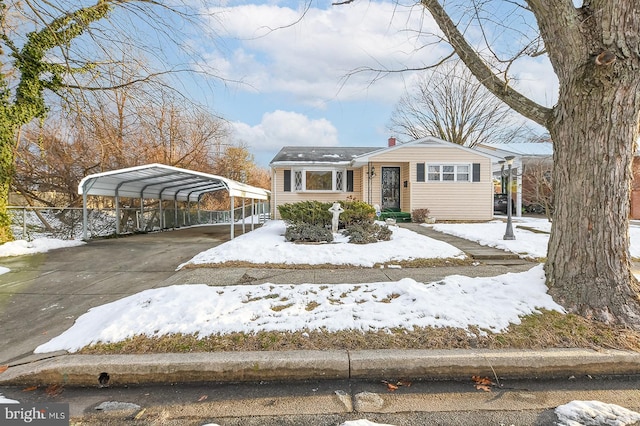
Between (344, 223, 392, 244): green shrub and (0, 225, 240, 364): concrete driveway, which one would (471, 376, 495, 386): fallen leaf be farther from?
(344, 223, 392, 244): green shrub

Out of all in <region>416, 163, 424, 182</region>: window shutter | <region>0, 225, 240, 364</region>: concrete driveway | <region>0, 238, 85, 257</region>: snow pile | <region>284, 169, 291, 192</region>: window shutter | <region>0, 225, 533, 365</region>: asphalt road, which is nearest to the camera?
<region>0, 225, 240, 364</region>: concrete driveway

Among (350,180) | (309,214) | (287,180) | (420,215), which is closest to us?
(309,214)

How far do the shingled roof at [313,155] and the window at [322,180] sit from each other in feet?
1.76

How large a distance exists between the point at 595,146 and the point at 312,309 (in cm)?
355

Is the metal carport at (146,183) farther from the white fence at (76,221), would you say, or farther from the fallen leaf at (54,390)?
the fallen leaf at (54,390)

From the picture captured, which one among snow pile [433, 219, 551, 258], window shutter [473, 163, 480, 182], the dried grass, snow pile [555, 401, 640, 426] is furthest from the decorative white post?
window shutter [473, 163, 480, 182]

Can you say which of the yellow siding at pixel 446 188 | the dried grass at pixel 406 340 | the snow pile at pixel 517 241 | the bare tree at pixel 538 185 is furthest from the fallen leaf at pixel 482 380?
the yellow siding at pixel 446 188

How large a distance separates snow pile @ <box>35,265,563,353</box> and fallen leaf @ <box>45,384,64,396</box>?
0.39m

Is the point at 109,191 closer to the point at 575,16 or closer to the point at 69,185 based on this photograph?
the point at 69,185

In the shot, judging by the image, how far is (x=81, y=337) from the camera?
119 inches

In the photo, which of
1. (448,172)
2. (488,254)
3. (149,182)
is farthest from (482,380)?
(448,172)

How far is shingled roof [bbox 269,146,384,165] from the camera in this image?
50.0 ft

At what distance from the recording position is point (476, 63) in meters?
3.93

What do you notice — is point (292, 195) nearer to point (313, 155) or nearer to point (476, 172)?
point (313, 155)
